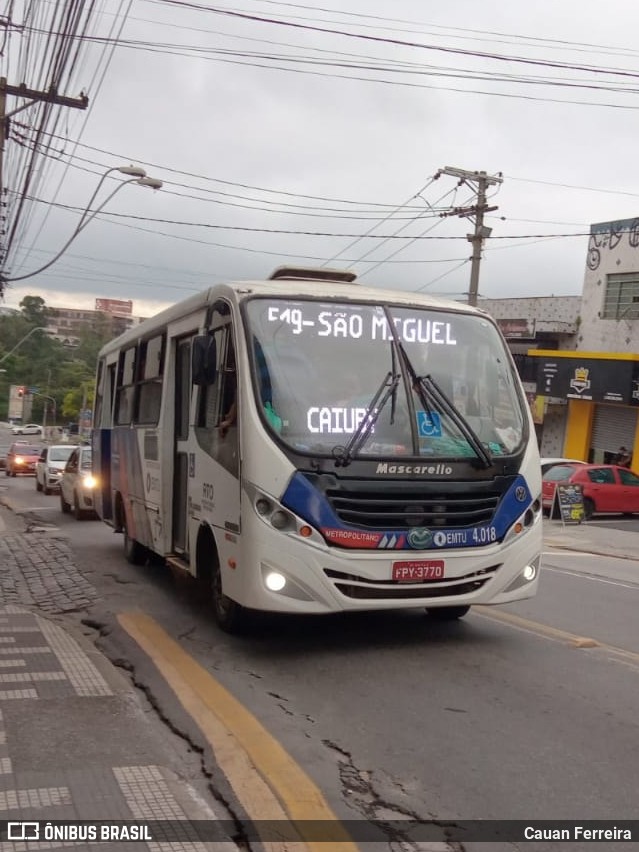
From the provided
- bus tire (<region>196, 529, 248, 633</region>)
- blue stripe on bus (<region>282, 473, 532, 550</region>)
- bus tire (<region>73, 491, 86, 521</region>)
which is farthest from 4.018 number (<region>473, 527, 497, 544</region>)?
bus tire (<region>73, 491, 86, 521</region>)

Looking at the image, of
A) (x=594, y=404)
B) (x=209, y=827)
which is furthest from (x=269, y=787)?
(x=594, y=404)

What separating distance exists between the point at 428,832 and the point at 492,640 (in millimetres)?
3463

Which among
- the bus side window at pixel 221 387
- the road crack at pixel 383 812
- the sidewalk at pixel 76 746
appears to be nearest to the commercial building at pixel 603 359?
the bus side window at pixel 221 387

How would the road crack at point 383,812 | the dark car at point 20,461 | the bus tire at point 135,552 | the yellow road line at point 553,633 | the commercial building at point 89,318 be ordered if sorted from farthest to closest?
the commercial building at point 89,318, the dark car at point 20,461, the bus tire at point 135,552, the yellow road line at point 553,633, the road crack at point 383,812

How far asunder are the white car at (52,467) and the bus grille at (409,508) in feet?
68.7

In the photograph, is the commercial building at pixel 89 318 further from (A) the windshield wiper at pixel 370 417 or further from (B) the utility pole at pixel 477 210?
(A) the windshield wiper at pixel 370 417

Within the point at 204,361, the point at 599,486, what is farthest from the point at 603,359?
the point at 204,361

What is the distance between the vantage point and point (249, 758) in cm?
464

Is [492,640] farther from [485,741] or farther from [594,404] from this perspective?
[594,404]

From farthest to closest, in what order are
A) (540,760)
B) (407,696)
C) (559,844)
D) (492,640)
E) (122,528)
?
(122,528) → (492,640) → (407,696) → (540,760) → (559,844)

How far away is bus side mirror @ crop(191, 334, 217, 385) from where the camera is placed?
688cm

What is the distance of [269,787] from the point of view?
14.0 ft

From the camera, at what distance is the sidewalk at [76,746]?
3906mm

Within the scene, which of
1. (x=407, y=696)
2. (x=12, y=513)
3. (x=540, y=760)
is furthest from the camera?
(x=12, y=513)
